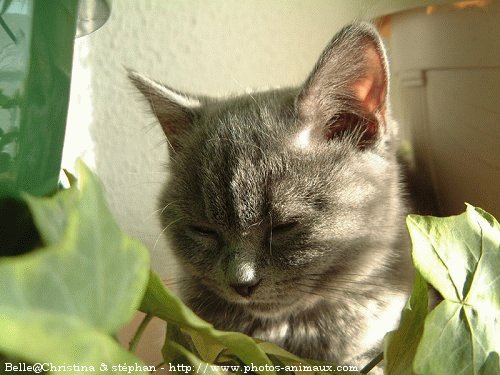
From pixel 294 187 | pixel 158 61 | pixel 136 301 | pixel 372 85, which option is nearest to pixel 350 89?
pixel 372 85

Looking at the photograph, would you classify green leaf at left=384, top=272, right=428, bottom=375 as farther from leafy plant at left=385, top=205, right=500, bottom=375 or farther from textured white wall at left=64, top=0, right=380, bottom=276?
textured white wall at left=64, top=0, right=380, bottom=276

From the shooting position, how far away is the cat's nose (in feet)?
2.19

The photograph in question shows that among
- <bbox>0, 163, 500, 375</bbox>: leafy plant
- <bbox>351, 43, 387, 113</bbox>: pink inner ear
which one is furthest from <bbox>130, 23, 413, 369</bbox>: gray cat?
<bbox>0, 163, 500, 375</bbox>: leafy plant

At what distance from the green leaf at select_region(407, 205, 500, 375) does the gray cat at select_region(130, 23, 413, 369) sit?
9.2 inches

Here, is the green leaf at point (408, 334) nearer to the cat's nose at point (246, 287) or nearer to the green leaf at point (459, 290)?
the green leaf at point (459, 290)

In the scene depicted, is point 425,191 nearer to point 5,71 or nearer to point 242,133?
point 242,133

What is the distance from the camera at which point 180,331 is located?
1.64 ft

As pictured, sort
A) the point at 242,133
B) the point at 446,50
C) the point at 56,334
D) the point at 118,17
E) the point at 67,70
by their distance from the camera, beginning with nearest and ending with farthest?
the point at 56,334, the point at 67,70, the point at 242,133, the point at 446,50, the point at 118,17

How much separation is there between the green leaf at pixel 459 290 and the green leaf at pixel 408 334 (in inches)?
1.0

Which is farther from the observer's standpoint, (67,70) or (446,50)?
(446,50)

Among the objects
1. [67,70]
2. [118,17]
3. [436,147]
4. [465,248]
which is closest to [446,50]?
[436,147]

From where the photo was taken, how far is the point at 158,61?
1352 mm

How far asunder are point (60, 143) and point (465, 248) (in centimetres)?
42


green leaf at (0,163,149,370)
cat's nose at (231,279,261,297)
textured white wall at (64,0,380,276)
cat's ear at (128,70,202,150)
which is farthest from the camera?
textured white wall at (64,0,380,276)
